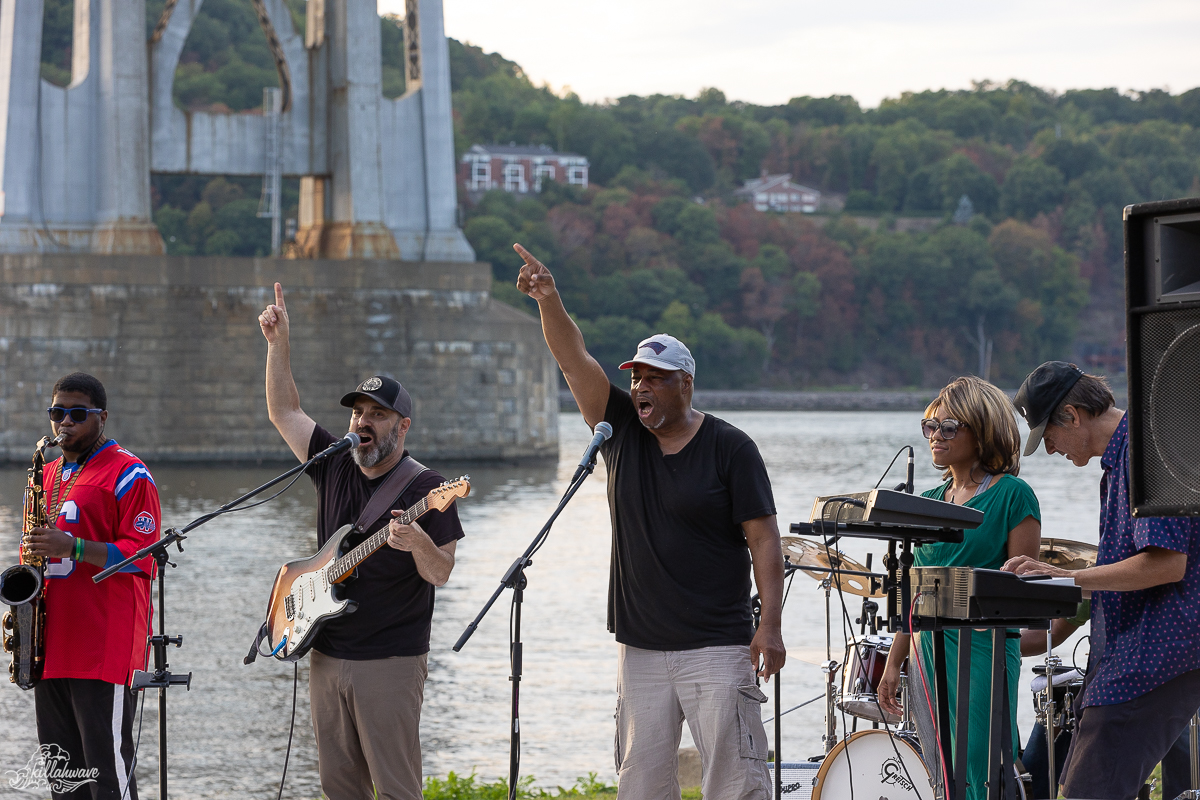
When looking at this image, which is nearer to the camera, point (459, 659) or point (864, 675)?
point (864, 675)

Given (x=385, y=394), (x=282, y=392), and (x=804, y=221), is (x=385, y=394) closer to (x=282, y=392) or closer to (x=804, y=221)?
(x=282, y=392)

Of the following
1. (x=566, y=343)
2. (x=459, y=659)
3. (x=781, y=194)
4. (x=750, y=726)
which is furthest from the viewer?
(x=781, y=194)

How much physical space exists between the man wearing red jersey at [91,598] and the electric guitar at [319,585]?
1.63ft

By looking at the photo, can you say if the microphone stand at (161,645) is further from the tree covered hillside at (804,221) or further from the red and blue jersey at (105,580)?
the tree covered hillside at (804,221)

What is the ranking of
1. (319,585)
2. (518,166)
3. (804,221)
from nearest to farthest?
(319,585) < (804,221) < (518,166)

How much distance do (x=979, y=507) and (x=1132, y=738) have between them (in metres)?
0.87

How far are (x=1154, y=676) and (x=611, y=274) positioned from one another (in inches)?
3532

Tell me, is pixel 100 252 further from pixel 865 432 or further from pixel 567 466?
pixel 865 432

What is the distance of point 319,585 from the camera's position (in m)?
4.93

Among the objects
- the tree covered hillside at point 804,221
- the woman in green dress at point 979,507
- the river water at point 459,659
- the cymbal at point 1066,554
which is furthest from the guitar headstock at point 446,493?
the tree covered hillside at point 804,221

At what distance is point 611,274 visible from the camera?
93.4m

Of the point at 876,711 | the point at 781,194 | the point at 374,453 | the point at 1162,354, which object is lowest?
the point at 876,711

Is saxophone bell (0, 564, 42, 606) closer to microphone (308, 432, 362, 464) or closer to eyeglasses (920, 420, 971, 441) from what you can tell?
microphone (308, 432, 362, 464)

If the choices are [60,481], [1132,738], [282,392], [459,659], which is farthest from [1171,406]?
[459,659]
